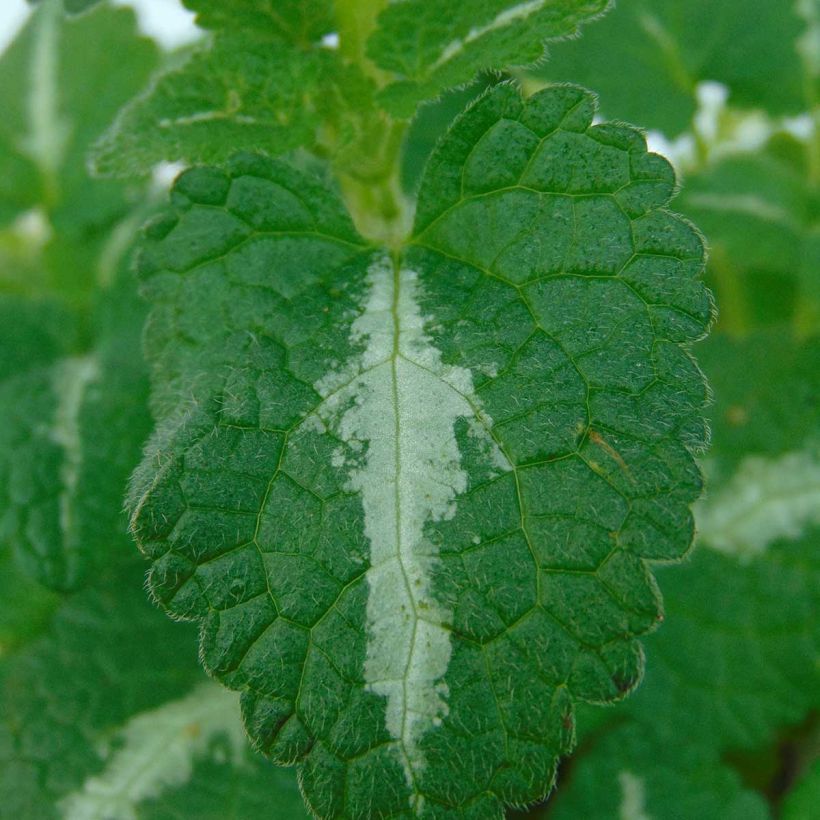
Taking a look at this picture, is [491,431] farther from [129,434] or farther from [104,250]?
[104,250]

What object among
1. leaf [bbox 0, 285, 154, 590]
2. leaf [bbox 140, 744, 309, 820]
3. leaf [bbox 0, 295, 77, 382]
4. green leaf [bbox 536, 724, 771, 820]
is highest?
leaf [bbox 0, 295, 77, 382]

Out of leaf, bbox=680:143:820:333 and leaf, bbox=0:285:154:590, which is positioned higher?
leaf, bbox=680:143:820:333

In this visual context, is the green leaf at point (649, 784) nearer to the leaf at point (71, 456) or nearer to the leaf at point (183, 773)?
the leaf at point (183, 773)

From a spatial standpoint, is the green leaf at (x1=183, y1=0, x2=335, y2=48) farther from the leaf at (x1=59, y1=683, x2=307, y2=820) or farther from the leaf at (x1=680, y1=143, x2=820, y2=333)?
the leaf at (x1=59, y1=683, x2=307, y2=820)

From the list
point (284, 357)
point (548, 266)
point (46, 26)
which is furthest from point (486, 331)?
point (46, 26)

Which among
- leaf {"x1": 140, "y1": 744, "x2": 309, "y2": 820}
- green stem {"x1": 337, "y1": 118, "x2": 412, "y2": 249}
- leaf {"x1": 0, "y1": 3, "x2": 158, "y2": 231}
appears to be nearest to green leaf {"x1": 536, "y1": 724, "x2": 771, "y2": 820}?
leaf {"x1": 140, "y1": 744, "x2": 309, "y2": 820}

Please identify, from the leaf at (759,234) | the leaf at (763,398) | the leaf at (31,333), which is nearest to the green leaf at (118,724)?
the leaf at (31,333)
